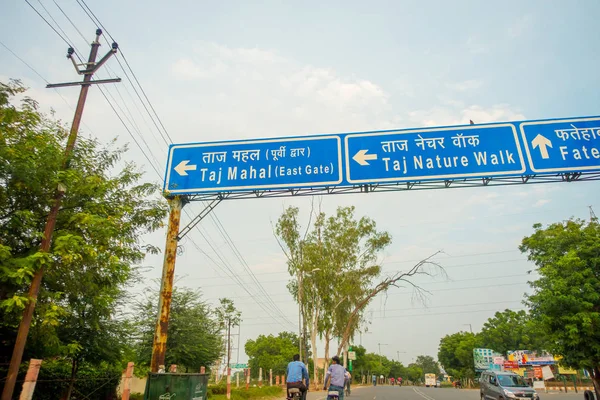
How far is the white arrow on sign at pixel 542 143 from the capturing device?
9.77m

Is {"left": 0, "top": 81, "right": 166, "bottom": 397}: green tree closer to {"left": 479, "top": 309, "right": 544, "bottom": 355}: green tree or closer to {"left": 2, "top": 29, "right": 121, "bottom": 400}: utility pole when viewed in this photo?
{"left": 2, "top": 29, "right": 121, "bottom": 400}: utility pole

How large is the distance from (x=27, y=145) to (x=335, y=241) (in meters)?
27.1

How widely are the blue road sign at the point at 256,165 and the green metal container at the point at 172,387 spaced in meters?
4.82

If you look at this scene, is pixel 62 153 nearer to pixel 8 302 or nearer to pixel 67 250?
pixel 67 250

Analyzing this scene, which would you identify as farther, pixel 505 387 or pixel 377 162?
pixel 505 387

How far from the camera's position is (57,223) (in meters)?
9.13

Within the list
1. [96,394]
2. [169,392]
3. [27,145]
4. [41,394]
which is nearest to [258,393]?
[96,394]

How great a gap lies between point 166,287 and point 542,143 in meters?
10.5

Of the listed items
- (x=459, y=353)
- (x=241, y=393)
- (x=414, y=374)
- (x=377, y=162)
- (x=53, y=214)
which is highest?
(x=377, y=162)

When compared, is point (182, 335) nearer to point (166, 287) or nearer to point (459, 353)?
point (166, 287)

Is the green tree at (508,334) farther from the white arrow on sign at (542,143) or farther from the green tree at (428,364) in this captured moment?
the green tree at (428,364)

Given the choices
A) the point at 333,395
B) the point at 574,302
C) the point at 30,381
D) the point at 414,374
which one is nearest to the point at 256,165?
the point at 333,395

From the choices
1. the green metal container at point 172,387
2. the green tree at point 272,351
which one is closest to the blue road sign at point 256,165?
the green metal container at point 172,387

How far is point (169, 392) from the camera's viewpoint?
9.23 m
